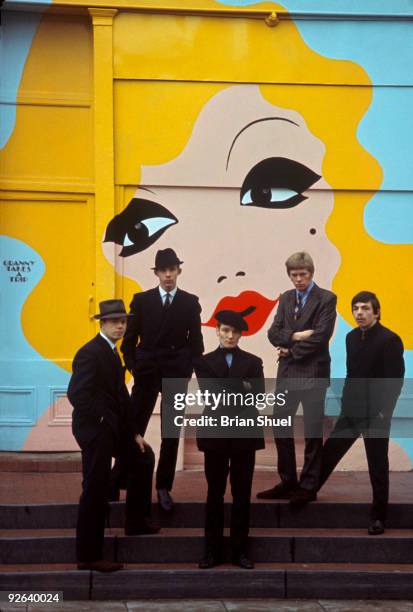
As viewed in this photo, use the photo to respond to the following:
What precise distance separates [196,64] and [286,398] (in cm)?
397

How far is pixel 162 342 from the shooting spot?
9211mm

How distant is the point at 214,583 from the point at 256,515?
3.20 ft

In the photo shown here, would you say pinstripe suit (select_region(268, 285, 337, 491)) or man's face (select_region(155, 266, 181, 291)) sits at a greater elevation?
man's face (select_region(155, 266, 181, 291))

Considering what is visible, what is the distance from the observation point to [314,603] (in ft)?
26.1

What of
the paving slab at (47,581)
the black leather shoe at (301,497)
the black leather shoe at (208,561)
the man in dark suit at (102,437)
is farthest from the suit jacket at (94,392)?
the black leather shoe at (301,497)

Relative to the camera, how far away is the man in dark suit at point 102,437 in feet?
26.1

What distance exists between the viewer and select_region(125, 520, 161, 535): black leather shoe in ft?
27.7

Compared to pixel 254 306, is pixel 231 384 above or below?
below

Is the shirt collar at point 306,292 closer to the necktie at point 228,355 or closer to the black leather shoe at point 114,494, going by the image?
the necktie at point 228,355

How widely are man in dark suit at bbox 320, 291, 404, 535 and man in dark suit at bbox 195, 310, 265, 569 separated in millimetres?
969

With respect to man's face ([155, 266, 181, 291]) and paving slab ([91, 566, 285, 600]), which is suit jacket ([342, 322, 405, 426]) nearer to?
paving slab ([91, 566, 285, 600])

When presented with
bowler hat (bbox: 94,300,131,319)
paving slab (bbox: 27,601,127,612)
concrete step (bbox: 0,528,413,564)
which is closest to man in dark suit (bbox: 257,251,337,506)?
concrete step (bbox: 0,528,413,564)

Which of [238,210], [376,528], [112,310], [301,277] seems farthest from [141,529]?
[238,210]

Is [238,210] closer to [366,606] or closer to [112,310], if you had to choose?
[112,310]
